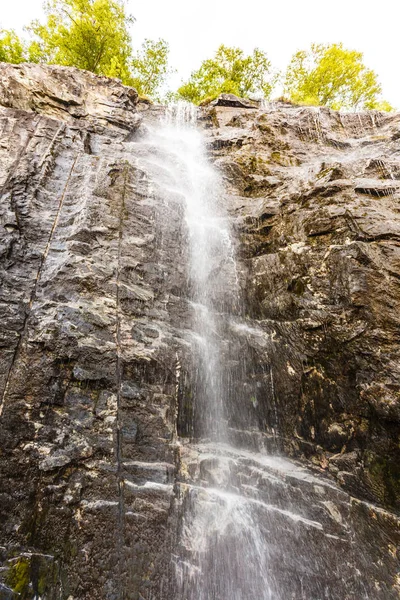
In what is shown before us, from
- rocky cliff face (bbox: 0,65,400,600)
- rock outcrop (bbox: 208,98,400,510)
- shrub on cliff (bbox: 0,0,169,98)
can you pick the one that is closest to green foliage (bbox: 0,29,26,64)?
shrub on cliff (bbox: 0,0,169,98)

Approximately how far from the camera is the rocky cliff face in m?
3.01

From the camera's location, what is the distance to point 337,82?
47.9ft

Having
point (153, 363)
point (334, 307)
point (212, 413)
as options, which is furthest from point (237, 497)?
point (334, 307)

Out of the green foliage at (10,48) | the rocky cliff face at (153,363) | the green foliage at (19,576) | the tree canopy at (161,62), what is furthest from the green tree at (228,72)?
the green foliage at (19,576)

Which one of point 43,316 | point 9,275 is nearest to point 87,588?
point 43,316

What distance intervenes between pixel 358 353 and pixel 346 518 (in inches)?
78.9

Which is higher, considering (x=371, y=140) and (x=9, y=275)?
(x=371, y=140)

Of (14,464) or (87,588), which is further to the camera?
(14,464)

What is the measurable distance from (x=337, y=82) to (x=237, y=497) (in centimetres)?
1827

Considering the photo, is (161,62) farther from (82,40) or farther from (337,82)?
(337,82)

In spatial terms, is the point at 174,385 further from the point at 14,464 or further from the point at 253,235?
the point at 253,235

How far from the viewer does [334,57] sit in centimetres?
1438

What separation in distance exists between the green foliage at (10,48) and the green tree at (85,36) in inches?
20.8

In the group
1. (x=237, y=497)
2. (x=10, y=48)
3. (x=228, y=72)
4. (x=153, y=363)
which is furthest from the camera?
(x=228, y=72)
